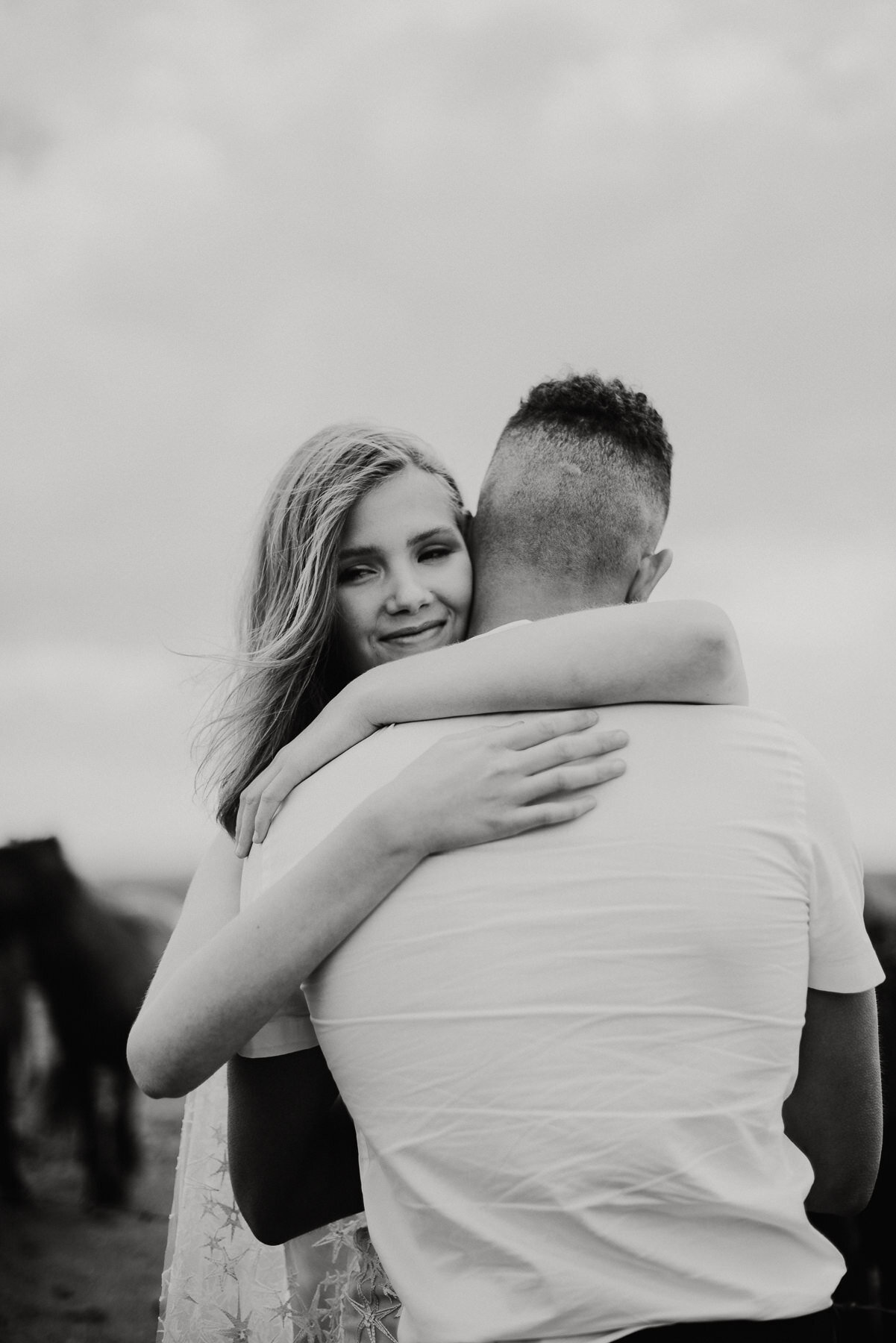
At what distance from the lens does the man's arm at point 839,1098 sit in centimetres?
127

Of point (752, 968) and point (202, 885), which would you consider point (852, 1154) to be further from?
point (202, 885)

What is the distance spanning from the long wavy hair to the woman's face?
0.03 m

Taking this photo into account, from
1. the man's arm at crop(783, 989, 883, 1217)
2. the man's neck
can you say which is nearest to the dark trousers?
the man's arm at crop(783, 989, 883, 1217)

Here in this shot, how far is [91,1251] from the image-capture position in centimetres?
455

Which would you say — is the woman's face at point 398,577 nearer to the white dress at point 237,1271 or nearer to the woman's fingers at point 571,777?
the woman's fingers at point 571,777

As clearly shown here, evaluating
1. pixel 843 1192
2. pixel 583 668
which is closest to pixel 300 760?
pixel 583 668

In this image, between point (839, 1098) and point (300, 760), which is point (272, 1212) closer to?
point (300, 760)

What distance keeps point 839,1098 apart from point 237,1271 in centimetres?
131

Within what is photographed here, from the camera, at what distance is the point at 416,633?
1832mm

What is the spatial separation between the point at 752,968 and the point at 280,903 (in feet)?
1.71

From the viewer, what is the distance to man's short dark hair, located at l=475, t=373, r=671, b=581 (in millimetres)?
1613

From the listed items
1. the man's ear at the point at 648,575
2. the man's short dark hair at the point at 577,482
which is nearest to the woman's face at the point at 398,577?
the man's short dark hair at the point at 577,482

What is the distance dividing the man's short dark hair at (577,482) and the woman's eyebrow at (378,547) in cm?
9

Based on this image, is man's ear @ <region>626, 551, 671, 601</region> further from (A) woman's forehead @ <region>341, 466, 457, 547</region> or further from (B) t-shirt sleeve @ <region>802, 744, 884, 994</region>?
(B) t-shirt sleeve @ <region>802, 744, 884, 994</region>
